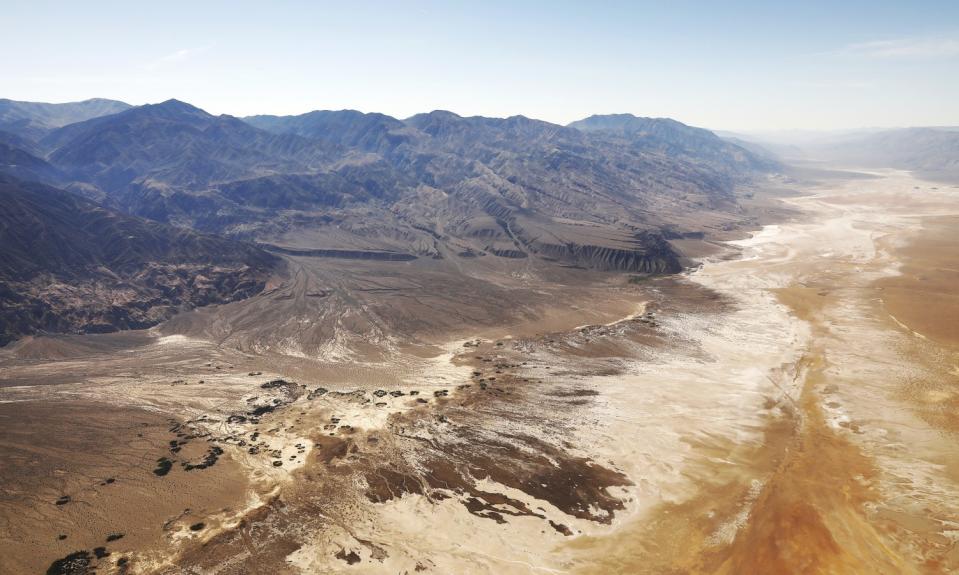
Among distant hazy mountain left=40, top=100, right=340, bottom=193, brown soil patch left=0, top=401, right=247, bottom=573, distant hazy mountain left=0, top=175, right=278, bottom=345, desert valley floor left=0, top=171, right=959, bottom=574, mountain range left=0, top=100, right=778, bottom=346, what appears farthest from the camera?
Answer: distant hazy mountain left=40, top=100, right=340, bottom=193

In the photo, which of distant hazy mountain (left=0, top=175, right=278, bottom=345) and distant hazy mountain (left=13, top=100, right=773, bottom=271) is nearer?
distant hazy mountain (left=0, top=175, right=278, bottom=345)

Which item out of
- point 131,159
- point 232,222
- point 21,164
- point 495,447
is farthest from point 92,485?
point 131,159

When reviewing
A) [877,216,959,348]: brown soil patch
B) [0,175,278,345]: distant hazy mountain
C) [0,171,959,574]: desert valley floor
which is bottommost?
[0,171,959,574]: desert valley floor

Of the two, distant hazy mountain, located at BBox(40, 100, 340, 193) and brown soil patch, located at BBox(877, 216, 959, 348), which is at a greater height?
distant hazy mountain, located at BBox(40, 100, 340, 193)

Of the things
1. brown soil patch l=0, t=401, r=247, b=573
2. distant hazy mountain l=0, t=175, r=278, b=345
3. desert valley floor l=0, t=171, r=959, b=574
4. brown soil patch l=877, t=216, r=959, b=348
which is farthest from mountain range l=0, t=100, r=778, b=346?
brown soil patch l=877, t=216, r=959, b=348

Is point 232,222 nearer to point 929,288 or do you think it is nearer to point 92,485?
point 92,485

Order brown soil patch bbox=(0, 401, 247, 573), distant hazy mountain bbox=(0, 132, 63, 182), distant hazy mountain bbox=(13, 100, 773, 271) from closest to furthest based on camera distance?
brown soil patch bbox=(0, 401, 247, 573), distant hazy mountain bbox=(13, 100, 773, 271), distant hazy mountain bbox=(0, 132, 63, 182)

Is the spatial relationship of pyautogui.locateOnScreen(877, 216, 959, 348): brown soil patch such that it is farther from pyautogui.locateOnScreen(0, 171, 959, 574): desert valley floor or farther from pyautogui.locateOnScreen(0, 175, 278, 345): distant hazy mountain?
pyautogui.locateOnScreen(0, 175, 278, 345): distant hazy mountain
